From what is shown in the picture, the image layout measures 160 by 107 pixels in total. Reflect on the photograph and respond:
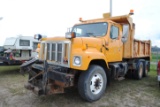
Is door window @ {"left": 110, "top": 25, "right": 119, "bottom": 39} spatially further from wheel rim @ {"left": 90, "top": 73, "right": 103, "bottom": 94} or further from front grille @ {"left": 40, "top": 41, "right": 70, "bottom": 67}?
front grille @ {"left": 40, "top": 41, "right": 70, "bottom": 67}

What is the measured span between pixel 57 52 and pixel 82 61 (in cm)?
93

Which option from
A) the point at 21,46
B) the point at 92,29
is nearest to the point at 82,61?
the point at 92,29

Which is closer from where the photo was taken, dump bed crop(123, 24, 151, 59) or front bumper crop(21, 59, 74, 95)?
front bumper crop(21, 59, 74, 95)

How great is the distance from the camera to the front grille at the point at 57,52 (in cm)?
468

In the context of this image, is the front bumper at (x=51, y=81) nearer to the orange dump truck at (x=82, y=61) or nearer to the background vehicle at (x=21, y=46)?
the orange dump truck at (x=82, y=61)

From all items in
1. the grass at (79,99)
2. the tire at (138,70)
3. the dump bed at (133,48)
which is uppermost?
the dump bed at (133,48)

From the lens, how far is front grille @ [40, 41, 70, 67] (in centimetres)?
468

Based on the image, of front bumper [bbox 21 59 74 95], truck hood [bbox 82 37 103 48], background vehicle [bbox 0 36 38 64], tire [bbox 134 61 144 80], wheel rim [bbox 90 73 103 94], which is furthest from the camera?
background vehicle [bbox 0 36 38 64]

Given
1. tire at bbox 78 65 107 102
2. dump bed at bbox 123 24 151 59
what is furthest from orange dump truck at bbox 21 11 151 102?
dump bed at bbox 123 24 151 59

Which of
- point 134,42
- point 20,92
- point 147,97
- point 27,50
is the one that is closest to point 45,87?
point 20,92

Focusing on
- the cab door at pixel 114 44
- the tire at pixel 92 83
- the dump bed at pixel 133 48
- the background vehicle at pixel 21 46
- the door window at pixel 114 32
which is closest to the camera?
the tire at pixel 92 83

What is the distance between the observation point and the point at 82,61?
4.37 metres

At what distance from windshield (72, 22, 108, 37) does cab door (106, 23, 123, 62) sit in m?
0.25

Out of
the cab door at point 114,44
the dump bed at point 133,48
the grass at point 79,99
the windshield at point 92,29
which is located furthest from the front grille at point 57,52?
the dump bed at point 133,48
